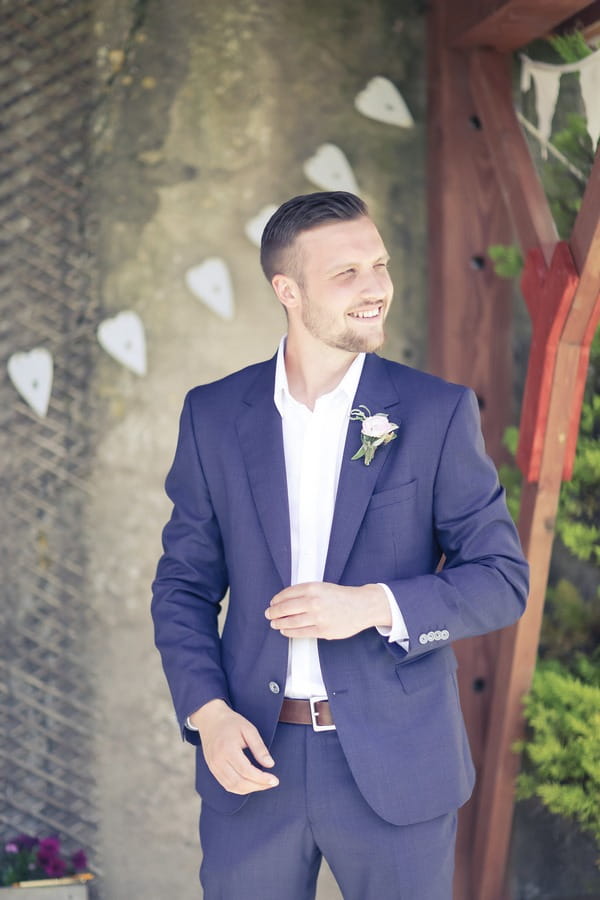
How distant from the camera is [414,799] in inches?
75.7

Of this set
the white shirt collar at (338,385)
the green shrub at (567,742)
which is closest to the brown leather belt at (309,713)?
the white shirt collar at (338,385)

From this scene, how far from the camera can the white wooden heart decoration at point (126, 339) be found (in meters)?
3.59

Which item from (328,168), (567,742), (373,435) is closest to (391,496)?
(373,435)

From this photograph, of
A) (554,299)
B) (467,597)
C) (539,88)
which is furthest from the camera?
(539,88)

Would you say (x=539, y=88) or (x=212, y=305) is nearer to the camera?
(x=539, y=88)

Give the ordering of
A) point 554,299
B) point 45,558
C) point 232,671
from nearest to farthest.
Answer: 1. point 232,671
2. point 554,299
3. point 45,558

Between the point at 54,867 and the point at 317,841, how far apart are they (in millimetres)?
1726

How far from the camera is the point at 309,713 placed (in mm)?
1957

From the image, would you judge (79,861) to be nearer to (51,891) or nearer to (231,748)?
(51,891)

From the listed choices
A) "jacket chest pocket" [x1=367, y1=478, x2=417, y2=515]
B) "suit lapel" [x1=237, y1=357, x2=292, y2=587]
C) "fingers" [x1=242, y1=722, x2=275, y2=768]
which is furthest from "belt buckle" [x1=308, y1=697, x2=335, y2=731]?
"jacket chest pocket" [x1=367, y1=478, x2=417, y2=515]

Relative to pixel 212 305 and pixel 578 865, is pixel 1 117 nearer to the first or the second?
pixel 212 305

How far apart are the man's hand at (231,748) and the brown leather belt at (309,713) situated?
9 cm

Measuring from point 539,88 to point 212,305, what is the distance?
120 centimetres

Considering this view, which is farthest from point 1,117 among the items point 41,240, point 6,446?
point 6,446
